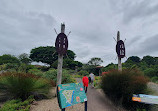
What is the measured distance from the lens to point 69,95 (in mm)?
2684

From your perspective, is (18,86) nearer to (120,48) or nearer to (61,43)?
(61,43)

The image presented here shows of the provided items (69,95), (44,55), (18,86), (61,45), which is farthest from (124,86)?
(44,55)

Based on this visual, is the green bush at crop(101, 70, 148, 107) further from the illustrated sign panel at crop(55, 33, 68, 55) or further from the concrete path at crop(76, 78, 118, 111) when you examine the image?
the illustrated sign panel at crop(55, 33, 68, 55)

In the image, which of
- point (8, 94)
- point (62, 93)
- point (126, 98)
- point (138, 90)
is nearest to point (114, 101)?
point (126, 98)

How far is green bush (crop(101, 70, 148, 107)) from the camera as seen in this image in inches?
155

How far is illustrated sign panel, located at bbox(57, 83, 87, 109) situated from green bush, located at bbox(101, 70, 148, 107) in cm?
206

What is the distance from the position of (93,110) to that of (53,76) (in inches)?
212

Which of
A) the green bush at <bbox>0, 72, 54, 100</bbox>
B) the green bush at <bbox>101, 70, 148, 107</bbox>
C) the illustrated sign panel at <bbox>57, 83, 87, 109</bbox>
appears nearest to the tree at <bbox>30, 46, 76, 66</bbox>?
the green bush at <bbox>0, 72, 54, 100</bbox>

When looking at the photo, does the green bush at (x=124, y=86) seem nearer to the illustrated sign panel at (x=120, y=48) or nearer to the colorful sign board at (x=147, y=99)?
the colorful sign board at (x=147, y=99)

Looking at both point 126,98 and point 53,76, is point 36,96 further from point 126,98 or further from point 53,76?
point 126,98

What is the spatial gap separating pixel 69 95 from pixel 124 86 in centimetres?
261

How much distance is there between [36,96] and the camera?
469 cm

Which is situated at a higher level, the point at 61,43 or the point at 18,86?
the point at 61,43

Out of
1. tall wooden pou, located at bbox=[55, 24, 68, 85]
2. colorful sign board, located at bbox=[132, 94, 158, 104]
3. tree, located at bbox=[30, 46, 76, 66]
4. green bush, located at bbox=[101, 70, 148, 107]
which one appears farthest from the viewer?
tree, located at bbox=[30, 46, 76, 66]
